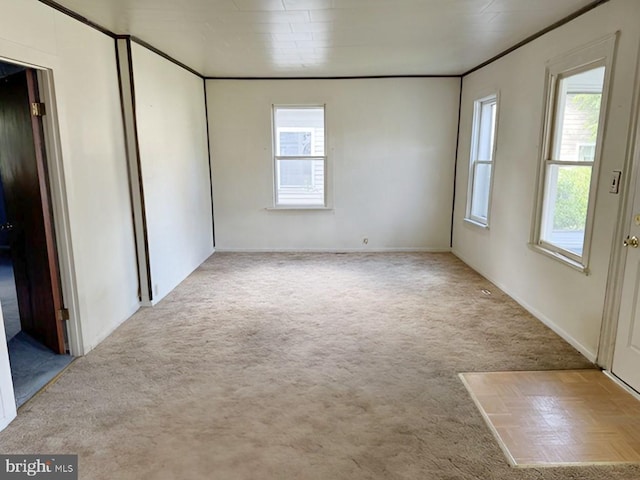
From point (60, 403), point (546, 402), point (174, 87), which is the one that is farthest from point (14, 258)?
point (546, 402)

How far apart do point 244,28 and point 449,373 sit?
3.13 m

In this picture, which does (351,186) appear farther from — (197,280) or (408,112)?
(197,280)

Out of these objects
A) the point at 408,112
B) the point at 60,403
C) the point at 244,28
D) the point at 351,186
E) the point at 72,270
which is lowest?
the point at 60,403

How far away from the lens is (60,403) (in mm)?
2398

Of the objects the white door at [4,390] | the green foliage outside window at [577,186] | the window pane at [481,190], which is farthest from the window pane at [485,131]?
the white door at [4,390]

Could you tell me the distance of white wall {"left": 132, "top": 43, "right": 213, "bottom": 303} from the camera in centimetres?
388

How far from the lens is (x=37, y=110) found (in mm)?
2668

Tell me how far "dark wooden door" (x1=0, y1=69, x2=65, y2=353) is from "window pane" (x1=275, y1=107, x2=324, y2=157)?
3584mm

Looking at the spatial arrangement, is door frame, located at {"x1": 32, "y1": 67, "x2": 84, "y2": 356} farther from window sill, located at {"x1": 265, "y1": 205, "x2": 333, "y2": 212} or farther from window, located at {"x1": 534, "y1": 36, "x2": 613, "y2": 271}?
window, located at {"x1": 534, "y1": 36, "x2": 613, "y2": 271}

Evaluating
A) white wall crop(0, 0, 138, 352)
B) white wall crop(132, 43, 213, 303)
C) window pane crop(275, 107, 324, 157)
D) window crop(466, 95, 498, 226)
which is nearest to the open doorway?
white wall crop(0, 0, 138, 352)

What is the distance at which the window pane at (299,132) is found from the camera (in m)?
5.95

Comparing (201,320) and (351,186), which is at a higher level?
(351,186)

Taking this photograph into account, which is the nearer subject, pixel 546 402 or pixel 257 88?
pixel 546 402

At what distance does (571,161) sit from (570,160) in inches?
2.6
